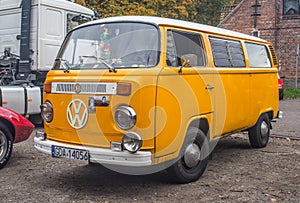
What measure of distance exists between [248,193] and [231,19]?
19.1m

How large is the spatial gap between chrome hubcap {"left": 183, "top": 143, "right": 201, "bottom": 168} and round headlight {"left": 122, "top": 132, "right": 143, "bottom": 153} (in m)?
0.89

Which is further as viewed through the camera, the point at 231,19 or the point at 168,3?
the point at 168,3

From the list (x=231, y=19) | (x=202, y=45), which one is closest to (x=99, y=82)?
(x=202, y=45)

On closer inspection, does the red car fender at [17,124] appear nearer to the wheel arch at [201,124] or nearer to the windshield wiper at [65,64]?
the windshield wiper at [65,64]

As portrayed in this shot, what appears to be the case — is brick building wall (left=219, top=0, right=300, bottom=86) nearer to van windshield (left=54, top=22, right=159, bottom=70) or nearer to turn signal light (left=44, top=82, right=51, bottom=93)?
van windshield (left=54, top=22, right=159, bottom=70)

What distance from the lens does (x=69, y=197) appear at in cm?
476

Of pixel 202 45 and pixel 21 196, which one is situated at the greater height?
pixel 202 45

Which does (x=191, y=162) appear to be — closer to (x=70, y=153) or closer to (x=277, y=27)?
(x=70, y=153)

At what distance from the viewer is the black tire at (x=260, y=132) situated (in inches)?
295

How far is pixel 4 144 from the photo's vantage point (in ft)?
19.7

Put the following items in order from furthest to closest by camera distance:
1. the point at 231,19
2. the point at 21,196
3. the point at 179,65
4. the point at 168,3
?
the point at 168,3, the point at 231,19, the point at 179,65, the point at 21,196

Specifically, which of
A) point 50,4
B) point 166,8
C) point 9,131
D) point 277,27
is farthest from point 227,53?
point 166,8

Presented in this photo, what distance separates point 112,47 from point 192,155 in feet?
5.68

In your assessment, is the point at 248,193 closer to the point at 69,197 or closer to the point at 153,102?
the point at 153,102
